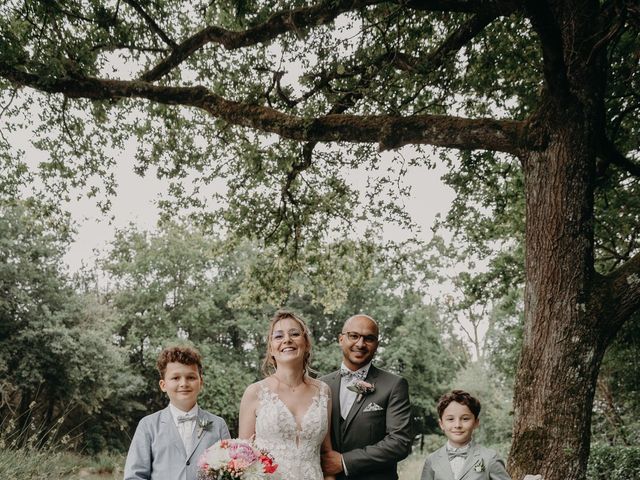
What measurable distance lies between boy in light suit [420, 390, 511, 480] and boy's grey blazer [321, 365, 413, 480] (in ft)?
0.84

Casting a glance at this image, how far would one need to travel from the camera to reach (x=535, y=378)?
513 cm

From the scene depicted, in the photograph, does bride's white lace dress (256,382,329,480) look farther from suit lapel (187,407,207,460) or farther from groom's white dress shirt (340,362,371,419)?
suit lapel (187,407,207,460)

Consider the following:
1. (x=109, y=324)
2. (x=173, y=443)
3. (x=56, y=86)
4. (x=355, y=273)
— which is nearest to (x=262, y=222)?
(x=355, y=273)

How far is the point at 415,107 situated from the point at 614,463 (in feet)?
22.8

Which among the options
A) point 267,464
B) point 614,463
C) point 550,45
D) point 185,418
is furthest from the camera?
point 614,463

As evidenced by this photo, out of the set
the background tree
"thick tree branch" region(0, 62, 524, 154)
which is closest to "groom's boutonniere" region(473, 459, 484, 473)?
"thick tree branch" region(0, 62, 524, 154)

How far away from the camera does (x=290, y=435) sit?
3.58 metres

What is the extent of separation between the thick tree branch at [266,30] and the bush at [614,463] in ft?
26.5

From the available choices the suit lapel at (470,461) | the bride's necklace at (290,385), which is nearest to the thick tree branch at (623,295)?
the suit lapel at (470,461)

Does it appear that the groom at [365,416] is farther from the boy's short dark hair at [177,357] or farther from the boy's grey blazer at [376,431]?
the boy's short dark hair at [177,357]

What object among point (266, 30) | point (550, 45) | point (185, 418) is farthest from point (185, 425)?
point (266, 30)

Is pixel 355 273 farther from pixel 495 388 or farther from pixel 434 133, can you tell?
pixel 495 388

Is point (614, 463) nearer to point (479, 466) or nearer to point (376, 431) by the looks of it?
point (479, 466)

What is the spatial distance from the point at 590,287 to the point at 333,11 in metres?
4.11
